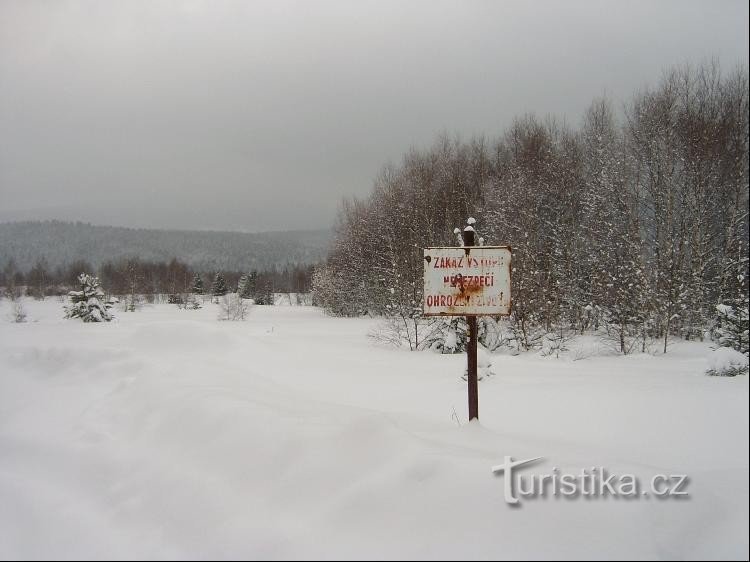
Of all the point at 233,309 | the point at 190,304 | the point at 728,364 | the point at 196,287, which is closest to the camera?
the point at 728,364

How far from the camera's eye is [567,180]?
2291 cm

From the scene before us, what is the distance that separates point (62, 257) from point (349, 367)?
175m

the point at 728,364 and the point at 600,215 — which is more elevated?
the point at 600,215

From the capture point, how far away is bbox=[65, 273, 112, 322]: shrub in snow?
22.8 metres

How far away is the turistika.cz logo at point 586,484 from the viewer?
2520mm

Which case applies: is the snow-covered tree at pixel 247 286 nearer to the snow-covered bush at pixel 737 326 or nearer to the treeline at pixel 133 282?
the treeline at pixel 133 282

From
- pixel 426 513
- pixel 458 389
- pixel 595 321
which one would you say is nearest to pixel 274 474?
pixel 426 513

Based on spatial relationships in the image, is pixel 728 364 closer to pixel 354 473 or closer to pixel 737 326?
pixel 737 326

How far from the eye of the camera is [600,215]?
20.6m

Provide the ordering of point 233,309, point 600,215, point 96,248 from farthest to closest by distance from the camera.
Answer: point 96,248 → point 233,309 → point 600,215

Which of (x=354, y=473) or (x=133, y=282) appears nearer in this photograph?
(x=354, y=473)

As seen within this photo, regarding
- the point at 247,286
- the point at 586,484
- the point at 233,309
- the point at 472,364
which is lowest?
the point at 233,309

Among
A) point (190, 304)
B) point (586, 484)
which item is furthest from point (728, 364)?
point (190, 304)

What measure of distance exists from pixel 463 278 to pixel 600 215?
19342 mm
